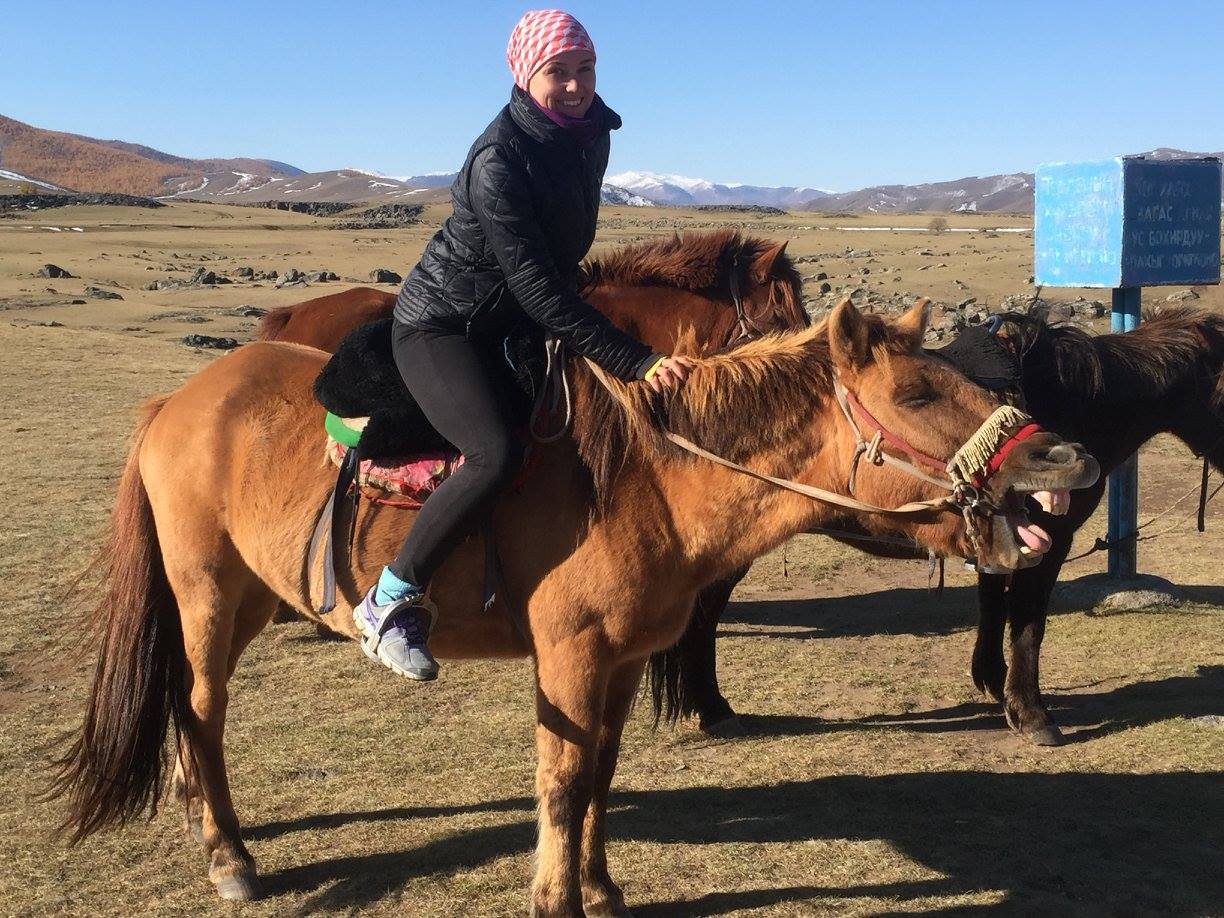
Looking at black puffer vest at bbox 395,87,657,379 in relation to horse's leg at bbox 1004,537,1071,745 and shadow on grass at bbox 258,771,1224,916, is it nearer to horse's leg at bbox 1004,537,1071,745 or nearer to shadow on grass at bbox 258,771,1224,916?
shadow on grass at bbox 258,771,1224,916

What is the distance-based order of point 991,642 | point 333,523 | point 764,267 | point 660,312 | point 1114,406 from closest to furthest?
1. point 333,523
2. point 1114,406
3. point 991,642
4. point 660,312
5. point 764,267

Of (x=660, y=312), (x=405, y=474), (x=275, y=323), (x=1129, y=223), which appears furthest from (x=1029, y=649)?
(x=275, y=323)

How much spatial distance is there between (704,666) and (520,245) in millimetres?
2958

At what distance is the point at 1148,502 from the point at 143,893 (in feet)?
29.2

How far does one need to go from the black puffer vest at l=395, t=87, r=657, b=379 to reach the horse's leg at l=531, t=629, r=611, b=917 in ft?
2.86

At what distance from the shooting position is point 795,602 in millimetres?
7652

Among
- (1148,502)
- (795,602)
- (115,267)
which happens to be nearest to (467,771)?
(795,602)

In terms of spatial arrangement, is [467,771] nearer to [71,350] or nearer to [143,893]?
[143,893]

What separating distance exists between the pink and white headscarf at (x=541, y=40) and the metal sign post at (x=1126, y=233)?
4960 mm

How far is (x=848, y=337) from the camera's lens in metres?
3.12

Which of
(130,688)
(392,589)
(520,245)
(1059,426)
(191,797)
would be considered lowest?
(191,797)

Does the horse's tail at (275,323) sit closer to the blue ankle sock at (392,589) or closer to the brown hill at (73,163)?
the blue ankle sock at (392,589)

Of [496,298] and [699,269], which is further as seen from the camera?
[699,269]

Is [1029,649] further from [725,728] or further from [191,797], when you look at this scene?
[191,797]
